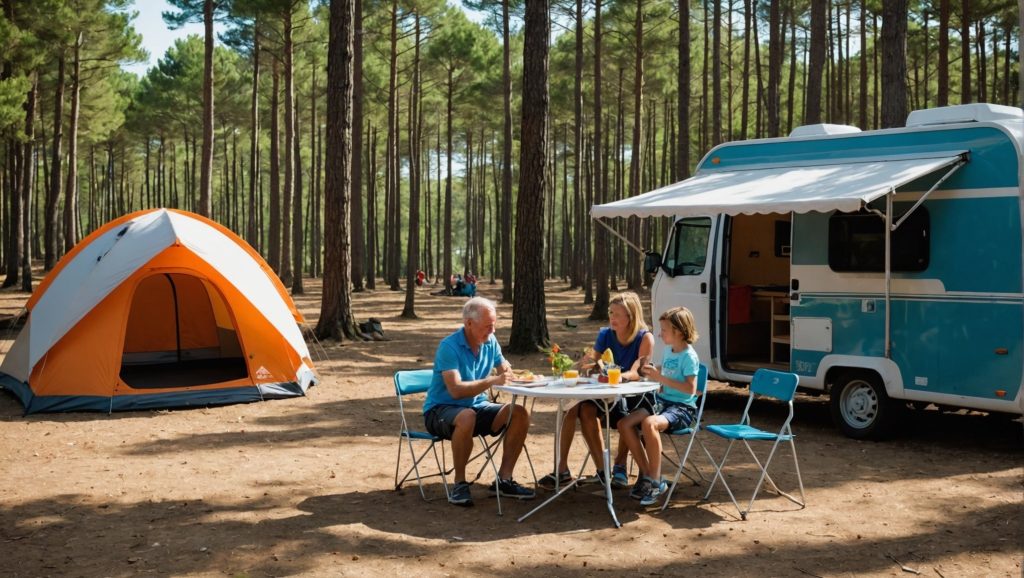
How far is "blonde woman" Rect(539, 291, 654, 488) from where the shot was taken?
593 centimetres

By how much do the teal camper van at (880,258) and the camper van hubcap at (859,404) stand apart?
1cm

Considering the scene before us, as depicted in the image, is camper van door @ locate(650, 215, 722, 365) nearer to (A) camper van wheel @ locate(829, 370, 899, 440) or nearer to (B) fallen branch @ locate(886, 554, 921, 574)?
(A) camper van wheel @ locate(829, 370, 899, 440)

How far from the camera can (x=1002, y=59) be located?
3072cm

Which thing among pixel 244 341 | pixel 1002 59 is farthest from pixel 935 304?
pixel 1002 59

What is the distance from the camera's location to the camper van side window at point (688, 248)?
362 inches

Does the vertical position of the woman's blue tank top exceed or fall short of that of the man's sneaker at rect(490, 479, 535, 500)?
it exceeds it

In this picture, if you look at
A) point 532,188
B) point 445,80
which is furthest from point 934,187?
point 445,80

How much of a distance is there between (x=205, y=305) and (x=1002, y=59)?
2854 cm

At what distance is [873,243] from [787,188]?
2.77 feet

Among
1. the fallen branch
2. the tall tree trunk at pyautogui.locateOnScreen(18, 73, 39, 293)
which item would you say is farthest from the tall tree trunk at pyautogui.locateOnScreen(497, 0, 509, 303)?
the fallen branch

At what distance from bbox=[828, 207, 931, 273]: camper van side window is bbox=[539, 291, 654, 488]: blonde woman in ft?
8.78

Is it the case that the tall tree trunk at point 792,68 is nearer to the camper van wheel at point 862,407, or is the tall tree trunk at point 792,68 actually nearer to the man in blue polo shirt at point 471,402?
the camper van wheel at point 862,407

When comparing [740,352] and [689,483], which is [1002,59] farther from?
[689,483]

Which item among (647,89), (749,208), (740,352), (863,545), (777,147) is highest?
(647,89)
